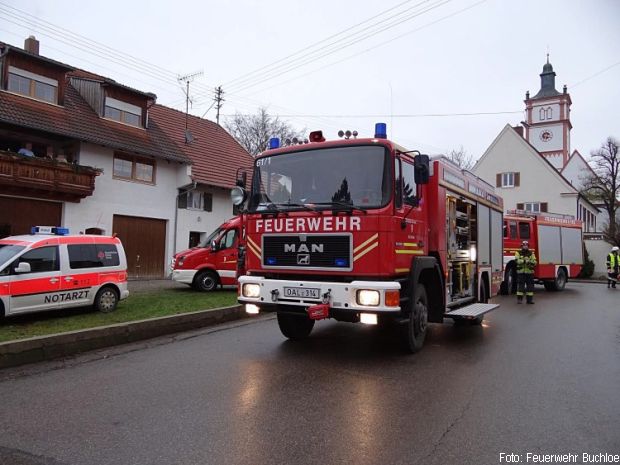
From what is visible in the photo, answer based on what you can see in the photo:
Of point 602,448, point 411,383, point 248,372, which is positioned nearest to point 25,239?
point 248,372

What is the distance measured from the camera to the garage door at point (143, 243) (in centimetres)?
1844

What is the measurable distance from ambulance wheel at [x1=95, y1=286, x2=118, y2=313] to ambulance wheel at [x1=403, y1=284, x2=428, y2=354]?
21.5 ft

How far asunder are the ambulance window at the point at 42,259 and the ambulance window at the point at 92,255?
1.03 feet

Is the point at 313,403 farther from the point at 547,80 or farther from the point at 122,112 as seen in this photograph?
the point at 547,80

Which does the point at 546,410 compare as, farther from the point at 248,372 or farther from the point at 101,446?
the point at 101,446

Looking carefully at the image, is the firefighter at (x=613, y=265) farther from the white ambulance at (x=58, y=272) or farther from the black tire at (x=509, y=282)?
the white ambulance at (x=58, y=272)

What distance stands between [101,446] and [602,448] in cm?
404

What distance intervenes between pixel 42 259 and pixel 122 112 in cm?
1230

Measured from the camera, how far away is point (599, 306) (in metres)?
13.6

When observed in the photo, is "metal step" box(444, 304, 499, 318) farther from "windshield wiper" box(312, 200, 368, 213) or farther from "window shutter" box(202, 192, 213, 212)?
"window shutter" box(202, 192, 213, 212)

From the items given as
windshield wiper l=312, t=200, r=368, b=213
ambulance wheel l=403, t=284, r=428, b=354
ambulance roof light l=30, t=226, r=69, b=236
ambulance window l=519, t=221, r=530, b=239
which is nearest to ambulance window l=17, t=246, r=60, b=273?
ambulance roof light l=30, t=226, r=69, b=236

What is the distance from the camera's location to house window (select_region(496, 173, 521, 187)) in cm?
3891

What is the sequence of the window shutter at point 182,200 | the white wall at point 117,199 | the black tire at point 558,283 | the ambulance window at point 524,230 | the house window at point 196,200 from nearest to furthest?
the white wall at point 117,199
the ambulance window at point 524,230
the black tire at point 558,283
the window shutter at point 182,200
the house window at point 196,200

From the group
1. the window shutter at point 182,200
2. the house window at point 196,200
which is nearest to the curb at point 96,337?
the window shutter at point 182,200
